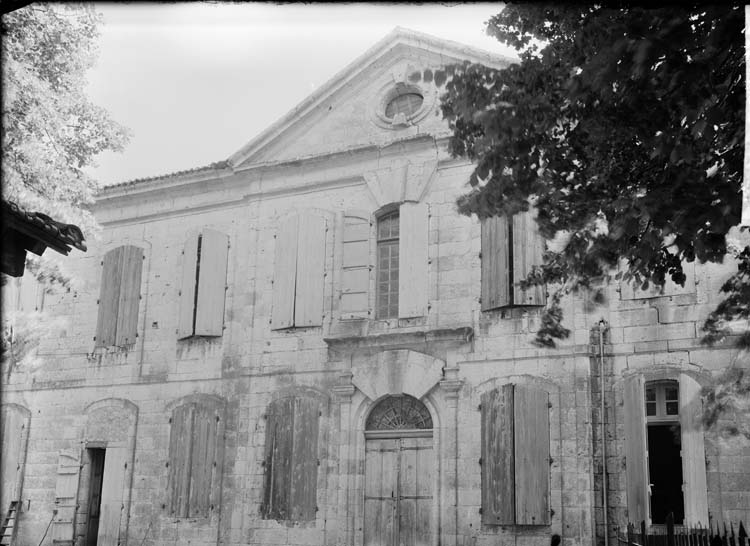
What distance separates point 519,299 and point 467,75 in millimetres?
6268

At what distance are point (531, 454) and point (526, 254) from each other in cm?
300

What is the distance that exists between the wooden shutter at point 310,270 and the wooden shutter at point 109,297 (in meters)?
4.05

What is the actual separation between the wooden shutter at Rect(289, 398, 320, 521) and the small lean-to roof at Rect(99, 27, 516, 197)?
4819 mm

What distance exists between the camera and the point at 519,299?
1320 cm

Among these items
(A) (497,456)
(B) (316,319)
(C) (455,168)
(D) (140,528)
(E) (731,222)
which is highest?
(C) (455,168)

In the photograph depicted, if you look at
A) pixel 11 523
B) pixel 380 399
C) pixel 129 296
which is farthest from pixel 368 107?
pixel 11 523

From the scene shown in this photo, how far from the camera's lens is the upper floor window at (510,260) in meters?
13.3

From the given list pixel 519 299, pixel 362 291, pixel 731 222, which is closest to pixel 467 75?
pixel 731 222

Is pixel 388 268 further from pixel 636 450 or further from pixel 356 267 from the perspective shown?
pixel 636 450

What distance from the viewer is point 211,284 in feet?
52.4

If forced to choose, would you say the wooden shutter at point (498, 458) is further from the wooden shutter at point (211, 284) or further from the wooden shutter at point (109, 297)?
the wooden shutter at point (109, 297)

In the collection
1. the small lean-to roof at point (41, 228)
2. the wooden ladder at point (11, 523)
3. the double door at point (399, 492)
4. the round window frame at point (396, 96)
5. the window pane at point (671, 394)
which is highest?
the round window frame at point (396, 96)

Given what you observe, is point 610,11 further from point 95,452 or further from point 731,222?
point 95,452

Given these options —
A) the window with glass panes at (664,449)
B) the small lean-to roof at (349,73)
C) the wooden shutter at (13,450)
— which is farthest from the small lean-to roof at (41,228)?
the wooden shutter at (13,450)
